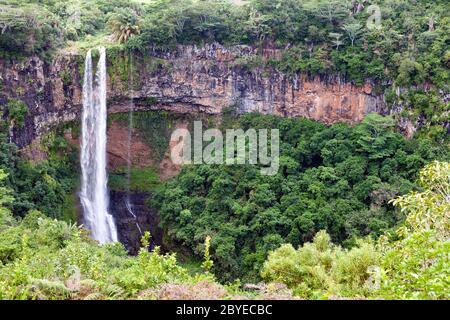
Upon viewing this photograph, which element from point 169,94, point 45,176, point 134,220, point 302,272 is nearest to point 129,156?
point 134,220

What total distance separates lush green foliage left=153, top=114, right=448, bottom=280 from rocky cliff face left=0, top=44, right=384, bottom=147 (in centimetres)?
132

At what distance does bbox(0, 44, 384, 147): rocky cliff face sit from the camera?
68.7 ft

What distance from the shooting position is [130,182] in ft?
76.9

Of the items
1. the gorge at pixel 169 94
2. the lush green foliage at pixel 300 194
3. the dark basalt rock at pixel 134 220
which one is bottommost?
the dark basalt rock at pixel 134 220

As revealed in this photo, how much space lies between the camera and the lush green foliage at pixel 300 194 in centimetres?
1744

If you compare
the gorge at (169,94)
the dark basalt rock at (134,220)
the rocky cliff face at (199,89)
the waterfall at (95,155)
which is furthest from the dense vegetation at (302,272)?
the rocky cliff face at (199,89)

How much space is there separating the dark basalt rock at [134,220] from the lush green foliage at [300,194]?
1089mm

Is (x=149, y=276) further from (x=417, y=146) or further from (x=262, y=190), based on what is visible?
(x=417, y=146)

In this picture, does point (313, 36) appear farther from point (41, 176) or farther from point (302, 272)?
point (302, 272)

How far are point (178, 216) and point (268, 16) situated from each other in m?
9.28

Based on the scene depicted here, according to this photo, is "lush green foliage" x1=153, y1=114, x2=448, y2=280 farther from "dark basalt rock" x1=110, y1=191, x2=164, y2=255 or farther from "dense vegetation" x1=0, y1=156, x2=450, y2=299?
"dense vegetation" x1=0, y1=156, x2=450, y2=299

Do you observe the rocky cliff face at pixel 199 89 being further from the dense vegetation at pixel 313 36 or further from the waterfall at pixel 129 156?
the dense vegetation at pixel 313 36

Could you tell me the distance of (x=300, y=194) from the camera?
61.5 ft

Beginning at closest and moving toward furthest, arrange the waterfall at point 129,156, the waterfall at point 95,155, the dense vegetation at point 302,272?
the dense vegetation at point 302,272 < the waterfall at point 95,155 < the waterfall at point 129,156
